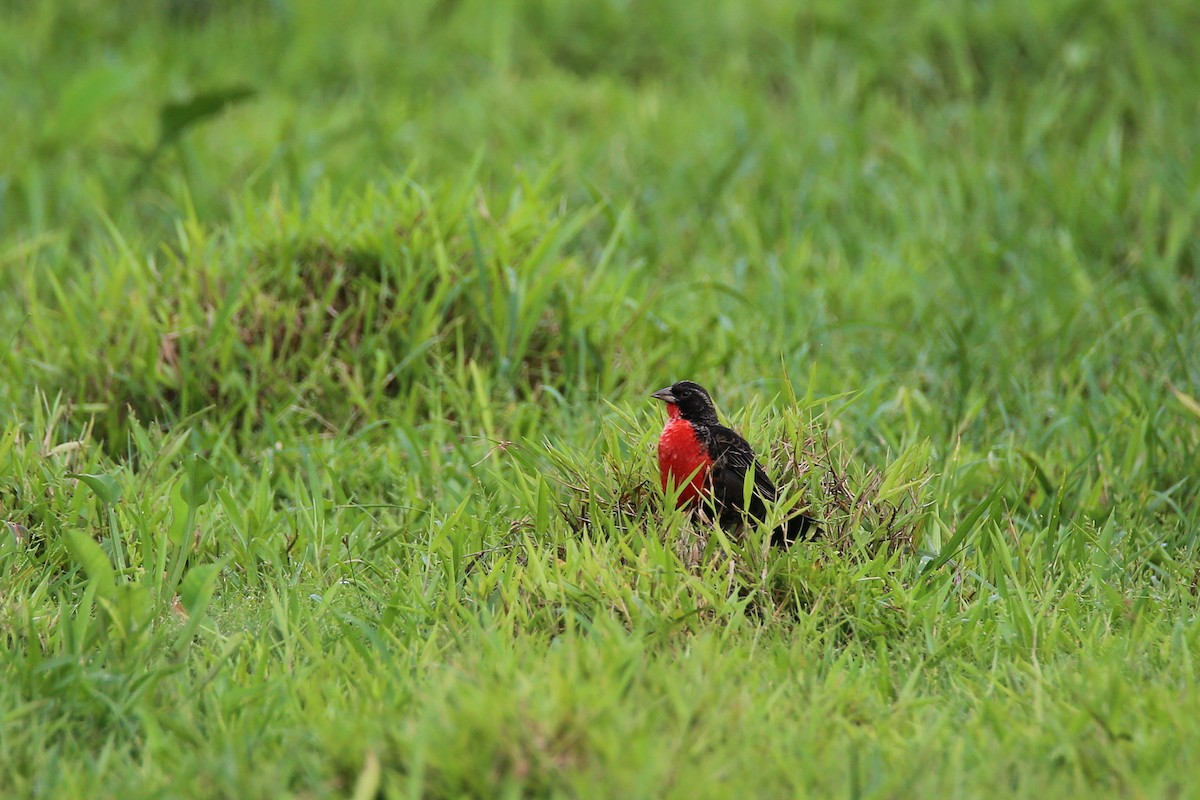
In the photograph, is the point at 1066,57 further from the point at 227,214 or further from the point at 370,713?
the point at 370,713

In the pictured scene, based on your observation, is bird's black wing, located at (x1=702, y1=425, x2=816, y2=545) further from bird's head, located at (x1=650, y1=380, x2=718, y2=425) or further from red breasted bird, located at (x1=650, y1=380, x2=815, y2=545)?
bird's head, located at (x1=650, y1=380, x2=718, y2=425)

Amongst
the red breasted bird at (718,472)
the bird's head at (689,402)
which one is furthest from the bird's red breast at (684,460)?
the bird's head at (689,402)

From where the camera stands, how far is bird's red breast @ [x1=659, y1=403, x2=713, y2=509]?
3.24m

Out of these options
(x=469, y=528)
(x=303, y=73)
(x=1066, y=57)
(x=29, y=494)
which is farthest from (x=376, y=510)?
(x=1066, y=57)

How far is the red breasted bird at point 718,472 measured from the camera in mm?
3234

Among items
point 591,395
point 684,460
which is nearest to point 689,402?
point 684,460

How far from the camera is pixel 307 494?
372 centimetres

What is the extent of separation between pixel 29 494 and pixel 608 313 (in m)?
1.93

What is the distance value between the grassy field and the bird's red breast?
49 mm

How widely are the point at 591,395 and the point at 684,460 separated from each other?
1130 millimetres

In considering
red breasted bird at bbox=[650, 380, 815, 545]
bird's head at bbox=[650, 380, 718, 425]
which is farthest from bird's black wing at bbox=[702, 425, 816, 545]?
bird's head at bbox=[650, 380, 718, 425]

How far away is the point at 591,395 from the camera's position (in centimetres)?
434

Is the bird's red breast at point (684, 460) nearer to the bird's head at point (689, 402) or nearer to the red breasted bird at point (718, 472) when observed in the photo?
the red breasted bird at point (718, 472)

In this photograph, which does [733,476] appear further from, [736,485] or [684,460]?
[684,460]
